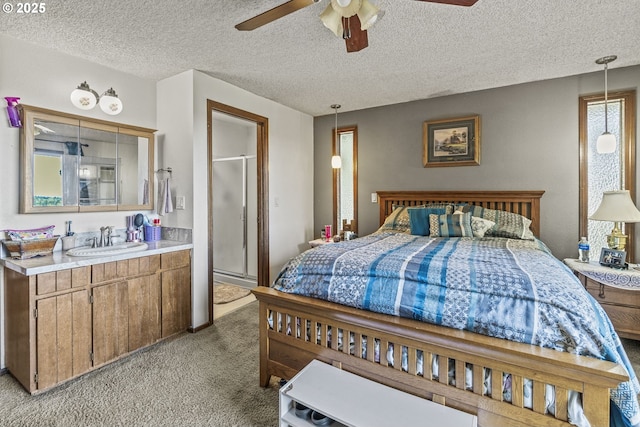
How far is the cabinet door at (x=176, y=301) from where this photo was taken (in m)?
2.79

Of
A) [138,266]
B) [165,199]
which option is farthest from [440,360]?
[165,199]

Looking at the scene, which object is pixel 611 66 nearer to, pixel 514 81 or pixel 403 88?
pixel 514 81

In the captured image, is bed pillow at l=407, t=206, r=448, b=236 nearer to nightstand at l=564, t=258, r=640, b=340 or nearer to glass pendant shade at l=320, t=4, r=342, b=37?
nightstand at l=564, t=258, r=640, b=340

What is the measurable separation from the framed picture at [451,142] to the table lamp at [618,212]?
49.0 inches

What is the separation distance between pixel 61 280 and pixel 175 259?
86cm

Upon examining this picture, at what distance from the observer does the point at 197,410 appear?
74.5 inches

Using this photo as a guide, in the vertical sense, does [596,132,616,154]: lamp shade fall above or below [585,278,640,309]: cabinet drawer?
above

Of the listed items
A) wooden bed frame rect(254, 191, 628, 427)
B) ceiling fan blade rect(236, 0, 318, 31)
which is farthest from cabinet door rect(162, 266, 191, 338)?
ceiling fan blade rect(236, 0, 318, 31)

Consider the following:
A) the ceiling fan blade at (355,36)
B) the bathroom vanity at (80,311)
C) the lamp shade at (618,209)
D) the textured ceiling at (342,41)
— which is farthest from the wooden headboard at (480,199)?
the bathroom vanity at (80,311)

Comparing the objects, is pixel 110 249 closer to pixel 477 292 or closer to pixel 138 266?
pixel 138 266

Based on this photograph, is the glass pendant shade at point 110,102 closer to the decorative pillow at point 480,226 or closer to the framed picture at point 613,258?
the decorative pillow at point 480,226

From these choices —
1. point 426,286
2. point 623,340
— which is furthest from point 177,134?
point 623,340

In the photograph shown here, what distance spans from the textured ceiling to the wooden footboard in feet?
6.24

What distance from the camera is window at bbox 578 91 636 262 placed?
296 centimetres
